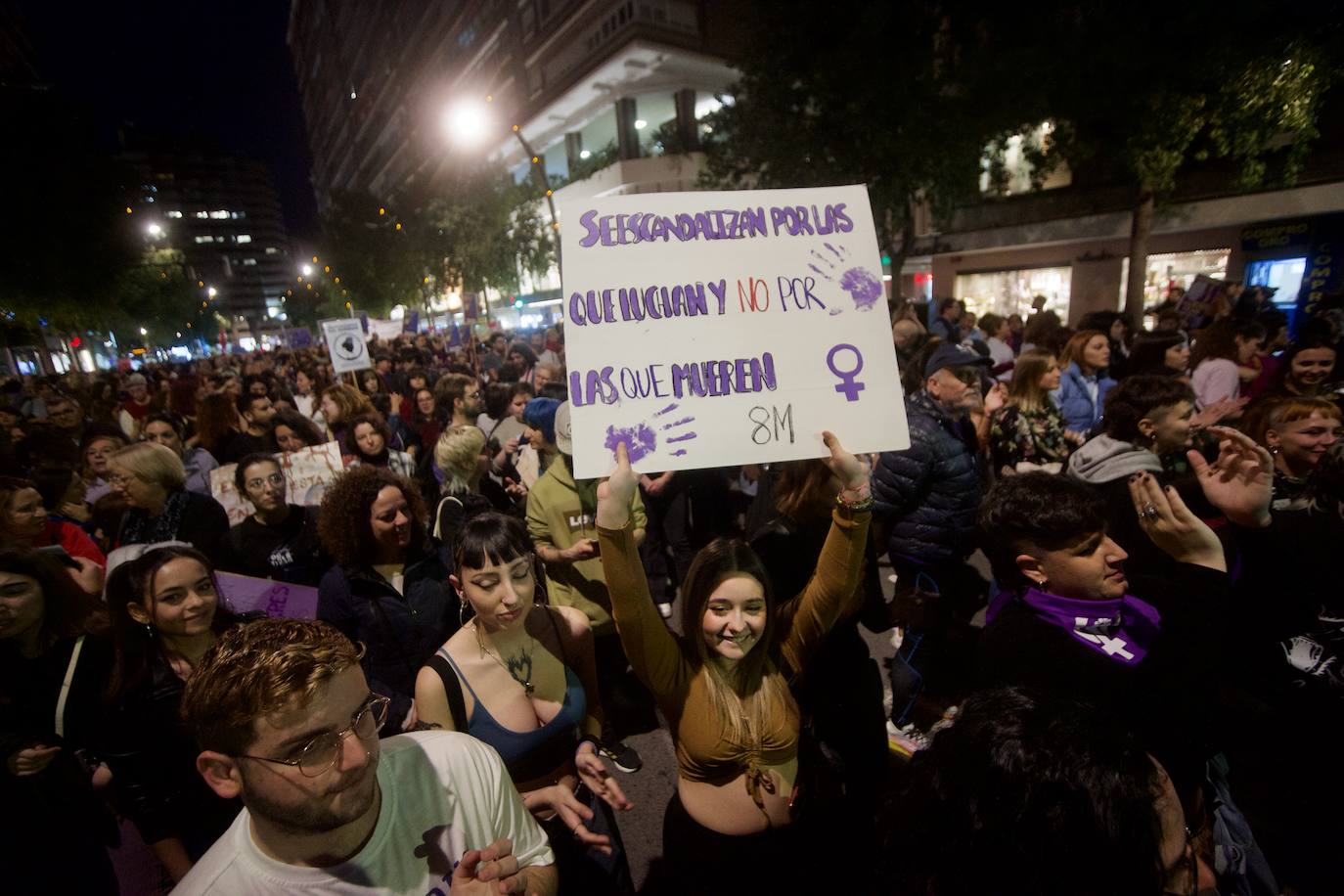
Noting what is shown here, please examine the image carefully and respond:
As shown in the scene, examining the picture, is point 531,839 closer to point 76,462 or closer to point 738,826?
point 738,826

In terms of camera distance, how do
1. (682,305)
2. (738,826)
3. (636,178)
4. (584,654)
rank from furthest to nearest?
(636,178)
(584,654)
(738,826)
(682,305)

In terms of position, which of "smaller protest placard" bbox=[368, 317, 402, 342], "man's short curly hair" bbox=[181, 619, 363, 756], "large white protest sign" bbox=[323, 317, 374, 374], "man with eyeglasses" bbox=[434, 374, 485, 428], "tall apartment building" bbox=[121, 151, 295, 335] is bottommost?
"man's short curly hair" bbox=[181, 619, 363, 756]

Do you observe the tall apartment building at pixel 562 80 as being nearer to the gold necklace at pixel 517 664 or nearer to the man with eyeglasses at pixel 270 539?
the man with eyeglasses at pixel 270 539

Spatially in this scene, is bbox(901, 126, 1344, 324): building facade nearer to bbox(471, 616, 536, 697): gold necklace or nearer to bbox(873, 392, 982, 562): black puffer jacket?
bbox(873, 392, 982, 562): black puffer jacket

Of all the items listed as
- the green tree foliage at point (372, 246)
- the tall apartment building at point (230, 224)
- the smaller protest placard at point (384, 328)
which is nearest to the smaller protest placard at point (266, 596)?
the smaller protest placard at point (384, 328)

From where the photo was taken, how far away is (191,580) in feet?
7.31

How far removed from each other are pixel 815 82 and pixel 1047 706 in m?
14.9

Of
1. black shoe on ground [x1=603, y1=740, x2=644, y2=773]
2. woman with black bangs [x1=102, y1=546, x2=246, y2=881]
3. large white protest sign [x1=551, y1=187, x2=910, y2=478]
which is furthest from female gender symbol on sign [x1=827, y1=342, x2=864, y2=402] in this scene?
black shoe on ground [x1=603, y1=740, x2=644, y2=773]

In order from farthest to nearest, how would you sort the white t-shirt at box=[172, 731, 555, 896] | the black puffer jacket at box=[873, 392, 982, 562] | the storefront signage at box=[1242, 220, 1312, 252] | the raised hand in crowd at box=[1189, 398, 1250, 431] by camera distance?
the storefront signage at box=[1242, 220, 1312, 252] < the raised hand in crowd at box=[1189, 398, 1250, 431] < the black puffer jacket at box=[873, 392, 982, 562] < the white t-shirt at box=[172, 731, 555, 896]

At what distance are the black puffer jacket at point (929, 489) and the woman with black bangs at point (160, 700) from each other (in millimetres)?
3424

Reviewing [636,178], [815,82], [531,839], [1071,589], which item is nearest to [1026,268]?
[815,82]

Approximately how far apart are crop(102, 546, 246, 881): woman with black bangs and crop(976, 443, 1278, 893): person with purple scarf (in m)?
2.88

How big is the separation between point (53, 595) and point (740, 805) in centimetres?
284

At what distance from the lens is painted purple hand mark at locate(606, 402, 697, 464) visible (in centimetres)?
184
